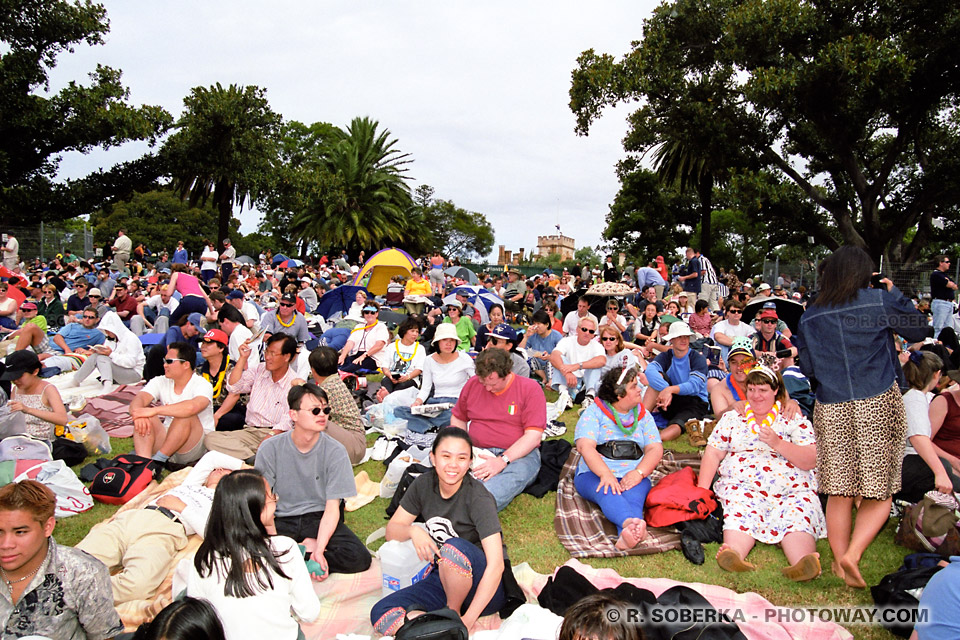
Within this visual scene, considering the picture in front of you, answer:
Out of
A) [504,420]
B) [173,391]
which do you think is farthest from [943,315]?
[173,391]

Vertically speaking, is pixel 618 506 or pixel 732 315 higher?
pixel 732 315

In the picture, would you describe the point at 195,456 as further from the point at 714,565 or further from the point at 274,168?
the point at 274,168

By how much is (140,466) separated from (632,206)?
35286 mm

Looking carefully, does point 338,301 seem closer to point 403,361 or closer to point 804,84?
point 403,361

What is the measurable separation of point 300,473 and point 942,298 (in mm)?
12327

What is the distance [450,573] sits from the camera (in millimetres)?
3010

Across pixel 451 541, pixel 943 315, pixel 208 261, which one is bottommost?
pixel 451 541

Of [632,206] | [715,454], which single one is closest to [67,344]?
[715,454]

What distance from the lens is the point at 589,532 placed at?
4289 mm

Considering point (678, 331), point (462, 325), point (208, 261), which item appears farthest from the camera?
point (208, 261)

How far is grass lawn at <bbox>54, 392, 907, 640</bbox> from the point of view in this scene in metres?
3.53

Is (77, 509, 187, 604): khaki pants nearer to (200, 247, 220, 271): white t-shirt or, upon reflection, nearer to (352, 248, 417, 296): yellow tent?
(352, 248, 417, 296): yellow tent

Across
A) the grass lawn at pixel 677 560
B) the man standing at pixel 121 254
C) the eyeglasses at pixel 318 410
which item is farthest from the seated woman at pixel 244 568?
the man standing at pixel 121 254

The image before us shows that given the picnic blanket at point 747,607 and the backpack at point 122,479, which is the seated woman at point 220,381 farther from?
the picnic blanket at point 747,607
